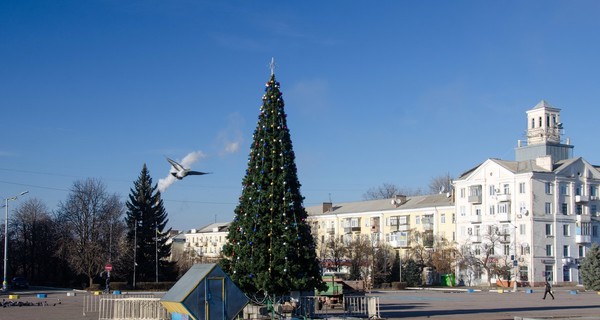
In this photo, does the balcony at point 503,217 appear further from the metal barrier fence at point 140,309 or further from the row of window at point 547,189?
the metal barrier fence at point 140,309

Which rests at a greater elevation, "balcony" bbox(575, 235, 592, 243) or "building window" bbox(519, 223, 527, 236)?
"building window" bbox(519, 223, 527, 236)

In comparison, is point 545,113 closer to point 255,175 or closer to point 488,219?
point 488,219

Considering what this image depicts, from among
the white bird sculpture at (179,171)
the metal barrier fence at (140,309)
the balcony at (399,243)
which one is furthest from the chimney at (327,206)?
the metal barrier fence at (140,309)

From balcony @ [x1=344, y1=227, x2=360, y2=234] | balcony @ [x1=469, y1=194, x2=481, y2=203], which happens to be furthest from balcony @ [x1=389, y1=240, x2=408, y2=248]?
balcony @ [x1=469, y1=194, x2=481, y2=203]

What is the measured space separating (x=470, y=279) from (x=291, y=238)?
6056 centimetres

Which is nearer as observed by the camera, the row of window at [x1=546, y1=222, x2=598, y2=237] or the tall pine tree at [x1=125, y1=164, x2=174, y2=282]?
the tall pine tree at [x1=125, y1=164, x2=174, y2=282]

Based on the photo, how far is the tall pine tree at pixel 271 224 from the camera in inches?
1082

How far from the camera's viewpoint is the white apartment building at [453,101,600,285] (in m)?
80.9

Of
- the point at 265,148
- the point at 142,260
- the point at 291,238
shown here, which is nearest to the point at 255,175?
the point at 265,148

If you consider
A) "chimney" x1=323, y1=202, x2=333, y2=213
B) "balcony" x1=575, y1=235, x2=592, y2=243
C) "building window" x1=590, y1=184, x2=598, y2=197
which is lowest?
"balcony" x1=575, y1=235, x2=592, y2=243

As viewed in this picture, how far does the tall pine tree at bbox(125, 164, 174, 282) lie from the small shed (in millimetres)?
59318

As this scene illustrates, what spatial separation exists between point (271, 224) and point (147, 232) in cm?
5125

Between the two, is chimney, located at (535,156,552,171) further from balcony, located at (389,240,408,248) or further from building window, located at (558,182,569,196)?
balcony, located at (389,240,408,248)

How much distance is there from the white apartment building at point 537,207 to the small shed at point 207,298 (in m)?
67.6
